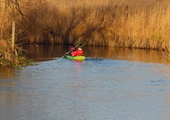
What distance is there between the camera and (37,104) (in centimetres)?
945

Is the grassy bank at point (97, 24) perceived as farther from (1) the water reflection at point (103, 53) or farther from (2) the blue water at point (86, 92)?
(2) the blue water at point (86, 92)

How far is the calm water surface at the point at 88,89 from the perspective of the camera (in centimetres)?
892

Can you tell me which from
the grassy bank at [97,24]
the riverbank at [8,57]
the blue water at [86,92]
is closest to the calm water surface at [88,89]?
the blue water at [86,92]

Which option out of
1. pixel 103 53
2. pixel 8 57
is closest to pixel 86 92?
A: pixel 8 57

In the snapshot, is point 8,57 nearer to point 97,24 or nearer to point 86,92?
point 86,92

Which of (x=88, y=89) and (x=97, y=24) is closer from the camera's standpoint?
(x=88, y=89)

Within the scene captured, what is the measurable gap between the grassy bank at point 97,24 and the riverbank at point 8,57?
3.80 meters

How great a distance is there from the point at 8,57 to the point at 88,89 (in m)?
3.21

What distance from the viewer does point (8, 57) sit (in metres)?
13.5

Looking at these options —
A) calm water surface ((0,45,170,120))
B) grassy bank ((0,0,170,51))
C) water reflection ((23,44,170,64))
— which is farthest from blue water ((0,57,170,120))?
grassy bank ((0,0,170,51))

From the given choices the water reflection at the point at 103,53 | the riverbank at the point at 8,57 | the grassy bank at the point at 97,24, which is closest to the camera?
the riverbank at the point at 8,57

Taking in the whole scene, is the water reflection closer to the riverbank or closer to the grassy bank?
the grassy bank

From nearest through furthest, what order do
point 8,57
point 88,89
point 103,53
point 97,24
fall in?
point 88,89 < point 8,57 < point 103,53 < point 97,24

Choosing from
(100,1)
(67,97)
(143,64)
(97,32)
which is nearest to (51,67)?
(143,64)
